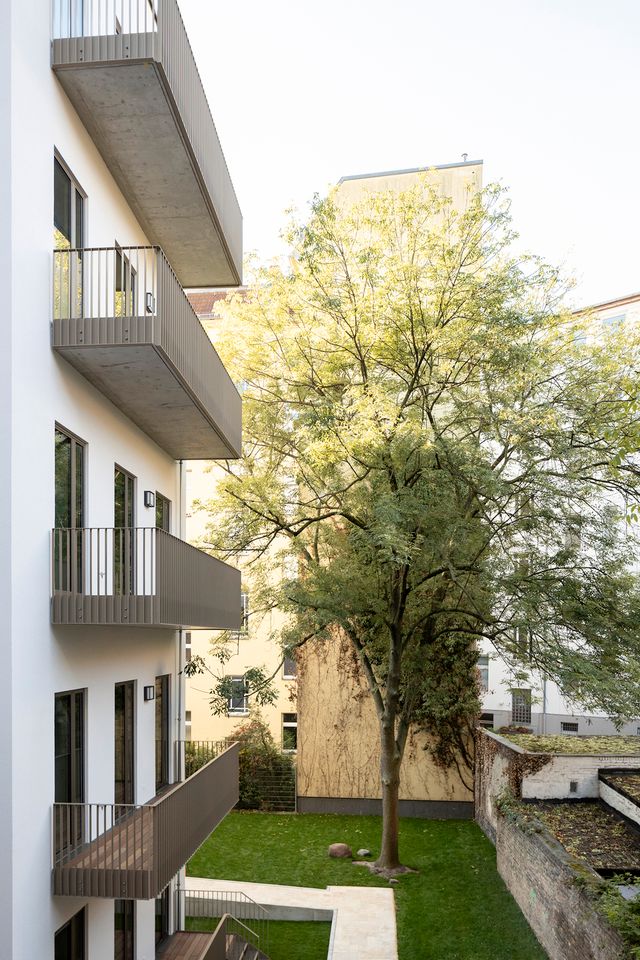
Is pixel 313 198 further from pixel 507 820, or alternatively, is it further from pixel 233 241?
pixel 507 820

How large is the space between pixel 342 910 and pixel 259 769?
25.7 ft

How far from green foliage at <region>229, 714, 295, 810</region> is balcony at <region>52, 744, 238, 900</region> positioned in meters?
13.2

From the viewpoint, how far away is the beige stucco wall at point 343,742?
2244 centimetres

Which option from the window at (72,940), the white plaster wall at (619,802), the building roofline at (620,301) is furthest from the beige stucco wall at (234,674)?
the building roofline at (620,301)

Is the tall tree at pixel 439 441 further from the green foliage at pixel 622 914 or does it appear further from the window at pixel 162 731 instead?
the window at pixel 162 731

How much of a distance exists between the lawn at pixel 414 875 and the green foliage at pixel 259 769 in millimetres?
493

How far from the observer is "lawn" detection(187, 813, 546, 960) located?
14289 millimetres

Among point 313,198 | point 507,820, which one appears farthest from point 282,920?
point 313,198

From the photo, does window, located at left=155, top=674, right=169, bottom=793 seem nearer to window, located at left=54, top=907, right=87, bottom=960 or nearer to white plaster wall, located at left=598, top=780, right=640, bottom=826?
window, located at left=54, top=907, right=87, bottom=960

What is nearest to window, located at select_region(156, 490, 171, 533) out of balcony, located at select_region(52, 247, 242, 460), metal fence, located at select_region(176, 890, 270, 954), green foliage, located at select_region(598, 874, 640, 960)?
balcony, located at select_region(52, 247, 242, 460)

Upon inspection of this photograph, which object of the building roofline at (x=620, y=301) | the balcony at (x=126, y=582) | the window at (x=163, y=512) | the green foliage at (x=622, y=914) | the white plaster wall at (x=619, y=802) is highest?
the building roofline at (x=620, y=301)

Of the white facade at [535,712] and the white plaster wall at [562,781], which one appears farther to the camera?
the white facade at [535,712]

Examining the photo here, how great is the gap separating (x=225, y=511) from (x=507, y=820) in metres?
8.86

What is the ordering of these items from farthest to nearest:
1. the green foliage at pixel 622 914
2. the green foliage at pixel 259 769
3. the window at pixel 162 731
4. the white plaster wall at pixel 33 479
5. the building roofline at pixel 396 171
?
1. the building roofline at pixel 396 171
2. the green foliage at pixel 259 769
3. the window at pixel 162 731
4. the green foliage at pixel 622 914
5. the white plaster wall at pixel 33 479
